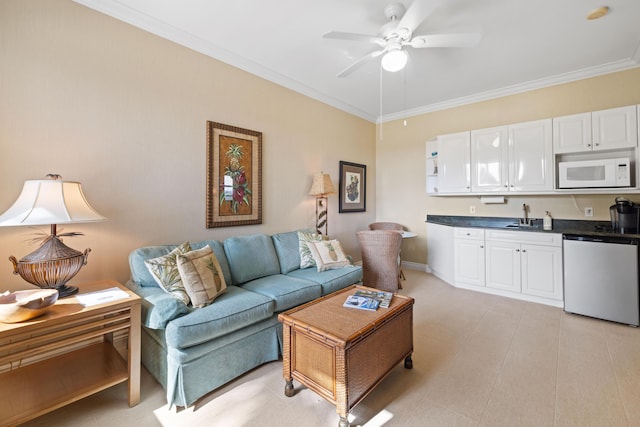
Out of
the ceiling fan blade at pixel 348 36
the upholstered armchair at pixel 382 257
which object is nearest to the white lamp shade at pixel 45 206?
the ceiling fan blade at pixel 348 36

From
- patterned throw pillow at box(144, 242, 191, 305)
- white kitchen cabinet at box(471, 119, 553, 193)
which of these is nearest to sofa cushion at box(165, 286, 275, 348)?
patterned throw pillow at box(144, 242, 191, 305)

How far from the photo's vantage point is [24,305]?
4.53 feet

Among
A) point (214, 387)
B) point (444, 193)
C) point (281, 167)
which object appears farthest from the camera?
point (444, 193)

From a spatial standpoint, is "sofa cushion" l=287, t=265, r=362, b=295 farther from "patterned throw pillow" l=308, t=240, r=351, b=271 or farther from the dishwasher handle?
the dishwasher handle

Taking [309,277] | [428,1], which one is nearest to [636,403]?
[309,277]

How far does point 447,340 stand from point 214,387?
1951 millimetres

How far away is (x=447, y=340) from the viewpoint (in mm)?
2479

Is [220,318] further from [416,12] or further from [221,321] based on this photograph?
[416,12]

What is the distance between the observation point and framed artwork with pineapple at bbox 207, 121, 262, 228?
112 inches

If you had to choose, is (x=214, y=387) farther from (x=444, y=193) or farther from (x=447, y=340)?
(x=444, y=193)

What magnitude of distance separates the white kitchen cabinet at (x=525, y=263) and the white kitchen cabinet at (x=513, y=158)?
69cm

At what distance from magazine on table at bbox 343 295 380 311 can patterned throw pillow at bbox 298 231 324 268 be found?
3.48 feet

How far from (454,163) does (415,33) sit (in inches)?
83.1

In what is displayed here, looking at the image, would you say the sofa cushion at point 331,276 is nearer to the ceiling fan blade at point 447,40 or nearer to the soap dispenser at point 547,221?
the ceiling fan blade at point 447,40
